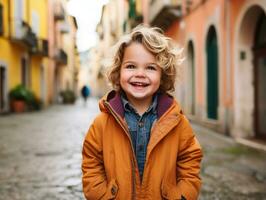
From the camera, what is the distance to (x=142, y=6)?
21.5 metres

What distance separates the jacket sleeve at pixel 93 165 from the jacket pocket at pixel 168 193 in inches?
11.3

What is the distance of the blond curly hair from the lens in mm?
2011

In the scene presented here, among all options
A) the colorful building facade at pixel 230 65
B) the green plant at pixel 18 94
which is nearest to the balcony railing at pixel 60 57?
the green plant at pixel 18 94

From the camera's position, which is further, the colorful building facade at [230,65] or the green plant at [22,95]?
the green plant at [22,95]

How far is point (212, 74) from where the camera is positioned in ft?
36.1

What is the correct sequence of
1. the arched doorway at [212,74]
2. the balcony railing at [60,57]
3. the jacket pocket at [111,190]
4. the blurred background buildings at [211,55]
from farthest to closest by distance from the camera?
the balcony railing at [60,57] < the arched doorway at [212,74] < the blurred background buildings at [211,55] < the jacket pocket at [111,190]

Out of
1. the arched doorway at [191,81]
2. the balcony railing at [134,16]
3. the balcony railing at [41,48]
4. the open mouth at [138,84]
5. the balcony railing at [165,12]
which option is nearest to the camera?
the open mouth at [138,84]

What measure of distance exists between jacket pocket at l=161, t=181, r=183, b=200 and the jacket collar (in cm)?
35

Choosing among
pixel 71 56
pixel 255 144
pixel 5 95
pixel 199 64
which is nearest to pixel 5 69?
pixel 5 95

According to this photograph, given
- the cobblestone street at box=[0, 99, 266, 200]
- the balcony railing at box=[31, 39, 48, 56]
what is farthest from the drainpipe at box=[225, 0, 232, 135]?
the balcony railing at box=[31, 39, 48, 56]

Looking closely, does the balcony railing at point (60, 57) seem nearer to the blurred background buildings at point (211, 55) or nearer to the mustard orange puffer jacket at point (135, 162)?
the blurred background buildings at point (211, 55)

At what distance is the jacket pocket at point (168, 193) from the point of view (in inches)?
76.2

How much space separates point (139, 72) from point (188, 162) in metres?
0.52

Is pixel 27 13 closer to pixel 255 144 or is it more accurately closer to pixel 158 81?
pixel 255 144
